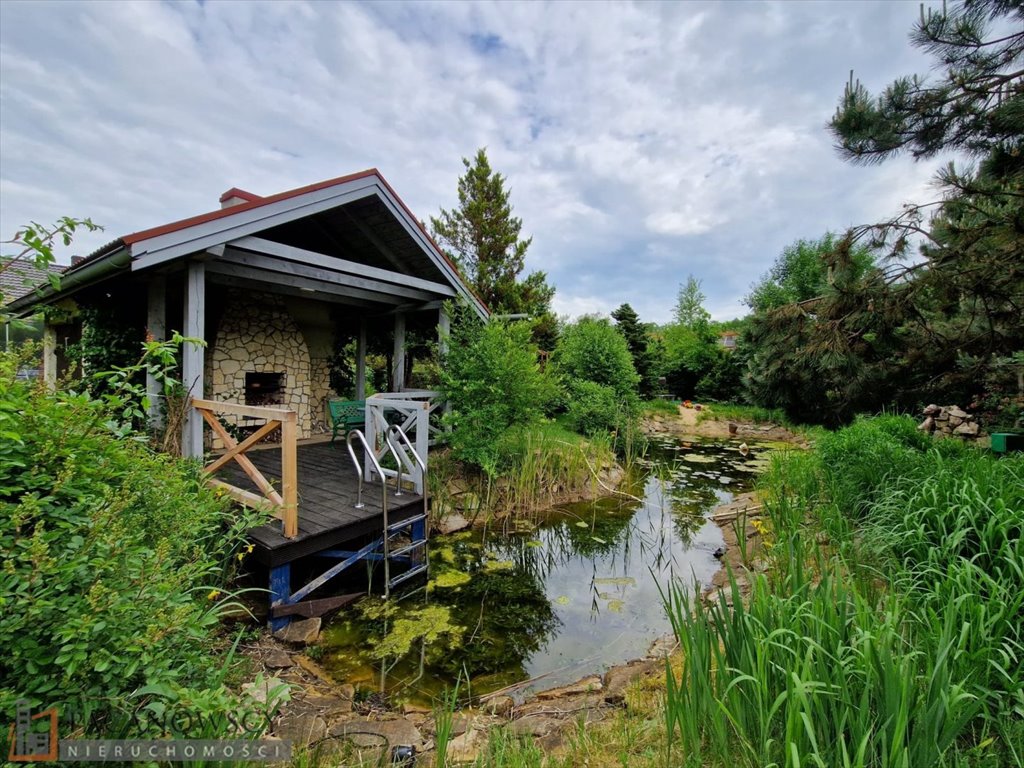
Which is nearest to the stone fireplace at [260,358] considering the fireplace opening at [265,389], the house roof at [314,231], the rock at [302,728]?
the fireplace opening at [265,389]

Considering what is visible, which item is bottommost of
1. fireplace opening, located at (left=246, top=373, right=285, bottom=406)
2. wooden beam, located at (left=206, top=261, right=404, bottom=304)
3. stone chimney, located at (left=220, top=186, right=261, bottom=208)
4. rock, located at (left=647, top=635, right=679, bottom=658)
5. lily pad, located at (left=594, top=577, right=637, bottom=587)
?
rock, located at (left=647, top=635, right=679, bottom=658)

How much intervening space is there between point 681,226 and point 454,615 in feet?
76.3

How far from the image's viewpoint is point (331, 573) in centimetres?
356

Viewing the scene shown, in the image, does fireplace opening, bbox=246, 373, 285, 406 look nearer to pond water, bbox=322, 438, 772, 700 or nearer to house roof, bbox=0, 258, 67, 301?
house roof, bbox=0, 258, 67, 301

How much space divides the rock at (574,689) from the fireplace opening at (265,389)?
248 inches

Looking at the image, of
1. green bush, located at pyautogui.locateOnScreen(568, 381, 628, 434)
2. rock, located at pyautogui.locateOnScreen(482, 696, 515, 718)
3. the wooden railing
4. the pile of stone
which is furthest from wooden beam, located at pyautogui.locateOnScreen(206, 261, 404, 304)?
the pile of stone

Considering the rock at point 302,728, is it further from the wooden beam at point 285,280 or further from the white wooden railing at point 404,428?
the wooden beam at point 285,280

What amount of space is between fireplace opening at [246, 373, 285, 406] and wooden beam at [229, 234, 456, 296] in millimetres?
2811

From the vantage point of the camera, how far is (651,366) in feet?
56.1

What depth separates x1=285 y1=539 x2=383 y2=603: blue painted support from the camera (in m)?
3.36

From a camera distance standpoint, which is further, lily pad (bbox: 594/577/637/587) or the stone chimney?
the stone chimney

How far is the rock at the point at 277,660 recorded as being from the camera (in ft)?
9.01

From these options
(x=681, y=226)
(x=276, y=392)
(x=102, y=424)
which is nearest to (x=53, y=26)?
(x=276, y=392)

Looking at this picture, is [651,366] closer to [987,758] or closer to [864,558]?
[864,558]
